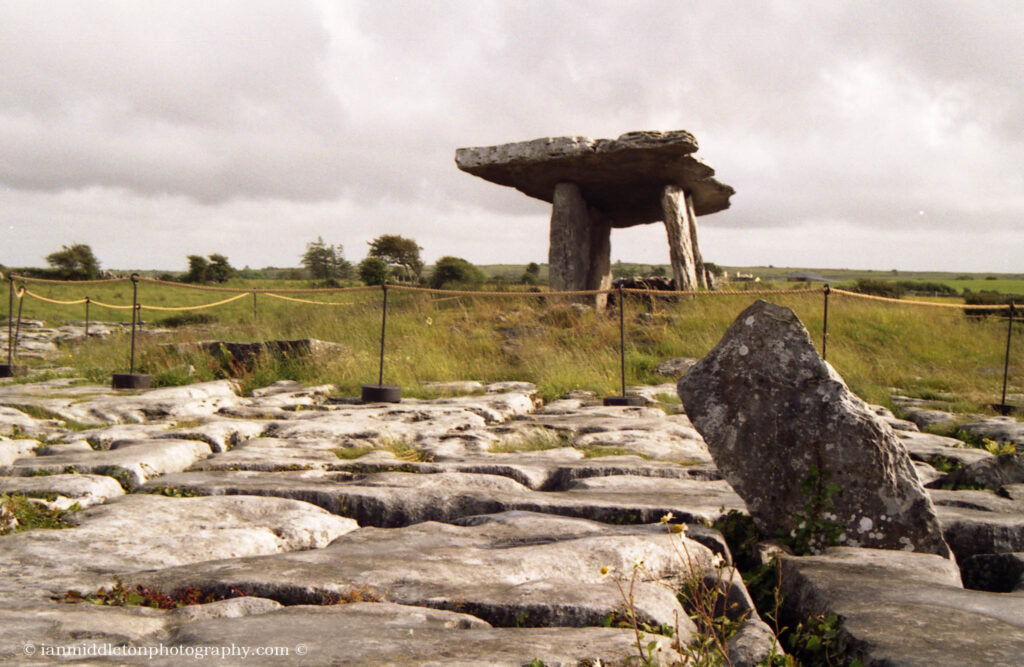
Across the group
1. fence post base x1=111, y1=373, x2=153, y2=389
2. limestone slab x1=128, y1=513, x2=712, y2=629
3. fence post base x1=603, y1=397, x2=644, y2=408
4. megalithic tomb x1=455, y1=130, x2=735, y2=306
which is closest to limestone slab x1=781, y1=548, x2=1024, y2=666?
limestone slab x1=128, y1=513, x2=712, y2=629

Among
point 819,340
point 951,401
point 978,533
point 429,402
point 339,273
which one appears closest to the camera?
point 978,533

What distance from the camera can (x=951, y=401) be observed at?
299 inches

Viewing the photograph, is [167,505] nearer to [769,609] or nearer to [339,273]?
[769,609]

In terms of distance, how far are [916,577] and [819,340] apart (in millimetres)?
7865

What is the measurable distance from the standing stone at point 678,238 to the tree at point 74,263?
28539 millimetres

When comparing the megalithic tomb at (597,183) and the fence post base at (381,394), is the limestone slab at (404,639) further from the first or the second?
the megalithic tomb at (597,183)

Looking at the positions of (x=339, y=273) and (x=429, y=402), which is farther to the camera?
(x=339, y=273)

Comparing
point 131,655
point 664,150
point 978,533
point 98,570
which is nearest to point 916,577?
point 978,533

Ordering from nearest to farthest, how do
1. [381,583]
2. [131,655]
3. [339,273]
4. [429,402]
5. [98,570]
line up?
1. [131,655]
2. [381,583]
3. [98,570]
4. [429,402]
5. [339,273]

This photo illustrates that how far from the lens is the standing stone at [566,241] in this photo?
1208 centimetres

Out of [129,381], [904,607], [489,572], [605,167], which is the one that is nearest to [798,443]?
[904,607]

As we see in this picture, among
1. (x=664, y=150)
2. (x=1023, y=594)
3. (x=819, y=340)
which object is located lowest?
(x=1023, y=594)

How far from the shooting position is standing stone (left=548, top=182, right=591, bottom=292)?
12.1 metres

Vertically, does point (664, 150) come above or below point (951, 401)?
above
